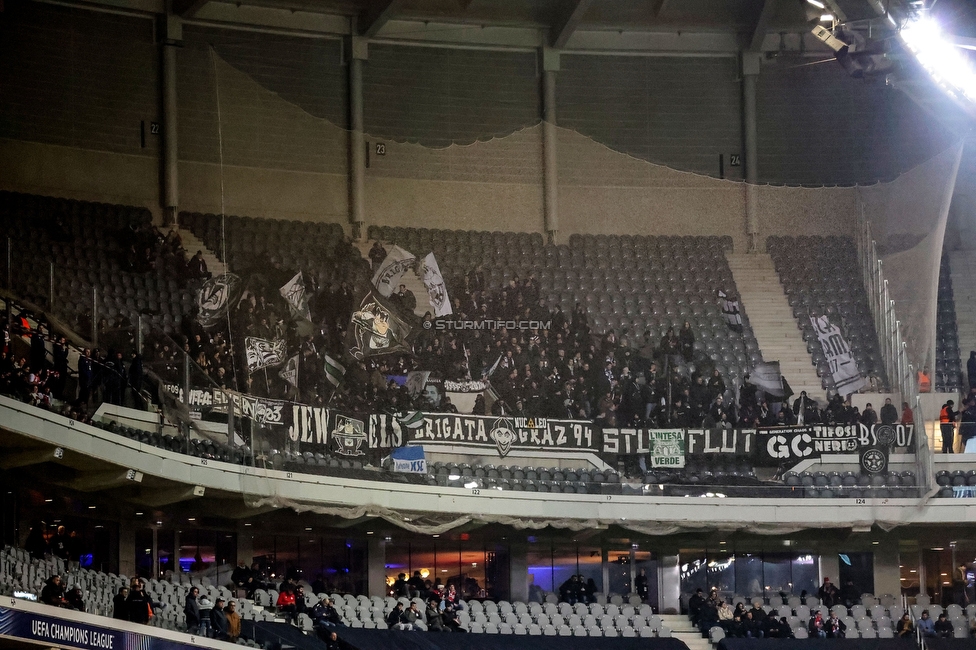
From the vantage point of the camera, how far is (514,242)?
26.7 m

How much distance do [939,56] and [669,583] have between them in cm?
1137

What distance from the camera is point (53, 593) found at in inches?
565

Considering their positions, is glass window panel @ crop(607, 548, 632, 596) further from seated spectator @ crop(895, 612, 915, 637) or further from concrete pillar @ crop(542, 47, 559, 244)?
concrete pillar @ crop(542, 47, 559, 244)

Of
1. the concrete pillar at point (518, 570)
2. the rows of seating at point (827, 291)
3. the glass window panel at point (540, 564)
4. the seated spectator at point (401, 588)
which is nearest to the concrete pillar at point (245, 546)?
the seated spectator at point (401, 588)

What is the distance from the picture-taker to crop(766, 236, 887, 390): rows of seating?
23.6m

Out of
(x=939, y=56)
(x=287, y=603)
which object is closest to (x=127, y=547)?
(x=287, y=603)

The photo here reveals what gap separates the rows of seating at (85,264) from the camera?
17.0 m

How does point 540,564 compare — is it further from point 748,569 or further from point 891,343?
point 891,343

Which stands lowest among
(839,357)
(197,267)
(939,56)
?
(839,357)

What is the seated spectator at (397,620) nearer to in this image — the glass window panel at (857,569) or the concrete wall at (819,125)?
the glass window panel at (857,569)

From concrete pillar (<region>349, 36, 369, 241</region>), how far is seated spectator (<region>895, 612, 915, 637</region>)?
37.8 ft

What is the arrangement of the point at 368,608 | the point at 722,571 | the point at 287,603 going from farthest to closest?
the point at 722,571 → the point at 368,608 → the point at 287,603

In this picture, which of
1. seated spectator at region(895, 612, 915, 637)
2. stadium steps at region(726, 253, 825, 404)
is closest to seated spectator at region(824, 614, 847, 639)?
seated spectator at region(895, 612, 915, 637)

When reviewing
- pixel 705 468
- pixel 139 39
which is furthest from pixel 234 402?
pixel 139 39
